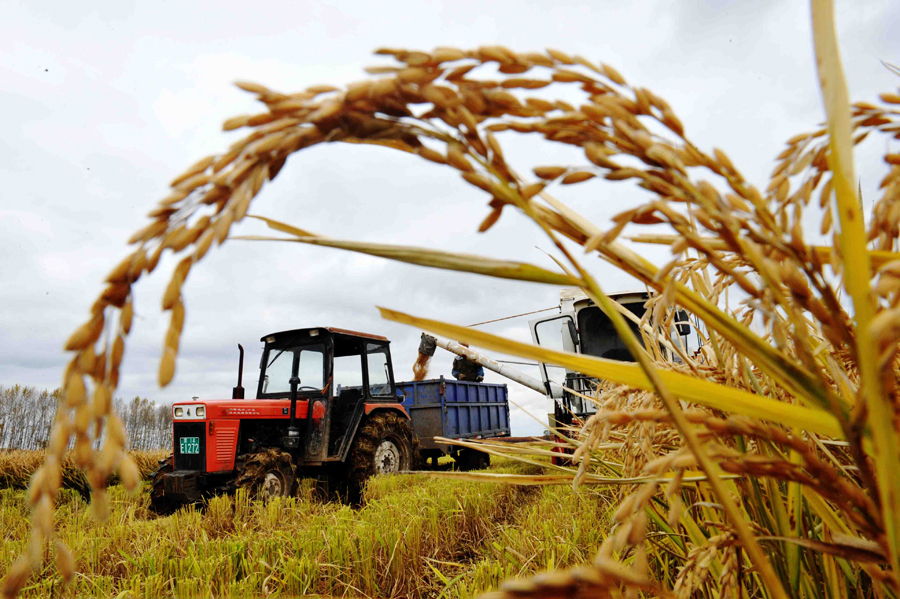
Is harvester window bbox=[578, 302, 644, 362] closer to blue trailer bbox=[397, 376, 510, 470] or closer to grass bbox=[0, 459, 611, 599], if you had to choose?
blue trailer bbox=[397, 376, 510, 470]

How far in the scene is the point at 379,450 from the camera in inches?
396

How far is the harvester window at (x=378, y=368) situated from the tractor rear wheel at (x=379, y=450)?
1.85 feet

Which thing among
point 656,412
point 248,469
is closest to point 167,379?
point 656,412

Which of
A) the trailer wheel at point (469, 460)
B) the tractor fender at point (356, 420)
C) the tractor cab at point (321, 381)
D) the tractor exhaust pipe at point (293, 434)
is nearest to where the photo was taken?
the tractor exhaust pipe at point (293, 434)

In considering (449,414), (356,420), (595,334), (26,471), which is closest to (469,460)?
(449,414)

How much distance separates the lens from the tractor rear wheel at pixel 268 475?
779 cm

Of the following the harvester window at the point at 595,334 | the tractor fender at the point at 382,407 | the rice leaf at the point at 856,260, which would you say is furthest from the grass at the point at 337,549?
the harvester window at the point at 595,334

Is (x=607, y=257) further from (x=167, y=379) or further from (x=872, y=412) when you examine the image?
(x=167, y=379)

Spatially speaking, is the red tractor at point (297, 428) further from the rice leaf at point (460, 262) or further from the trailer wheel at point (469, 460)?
the rice leaf at point (460, 262)

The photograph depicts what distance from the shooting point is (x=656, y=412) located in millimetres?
788

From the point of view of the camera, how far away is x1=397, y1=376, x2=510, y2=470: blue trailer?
13.4 metres

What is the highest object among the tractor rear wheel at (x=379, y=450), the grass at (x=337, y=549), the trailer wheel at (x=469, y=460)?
the tractor rear wheel at (x=379, y=450)

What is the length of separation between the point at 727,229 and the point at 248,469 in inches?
326


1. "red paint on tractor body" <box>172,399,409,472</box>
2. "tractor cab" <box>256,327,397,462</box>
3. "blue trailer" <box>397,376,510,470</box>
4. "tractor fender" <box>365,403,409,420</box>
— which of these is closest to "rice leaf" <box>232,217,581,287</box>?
"tractor cab" <box>256,327,397,462</box>
